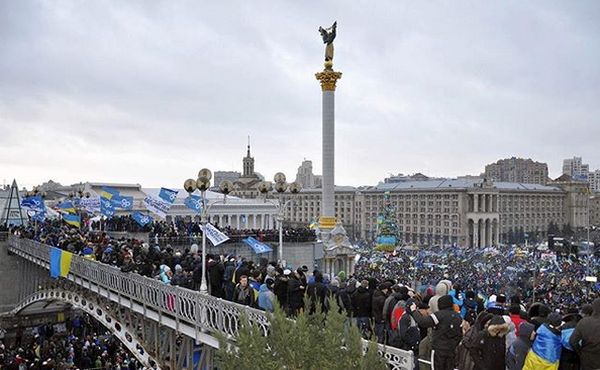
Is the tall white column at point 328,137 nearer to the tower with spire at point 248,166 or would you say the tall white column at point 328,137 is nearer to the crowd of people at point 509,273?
the crowd of people at point 509,273

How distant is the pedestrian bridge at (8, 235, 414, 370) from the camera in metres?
10.6

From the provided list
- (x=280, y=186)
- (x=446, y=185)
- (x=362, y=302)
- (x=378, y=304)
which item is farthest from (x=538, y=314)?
(x=446, y=185)

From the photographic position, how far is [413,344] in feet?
27.2

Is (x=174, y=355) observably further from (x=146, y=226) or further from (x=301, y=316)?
(x=146, y=226)

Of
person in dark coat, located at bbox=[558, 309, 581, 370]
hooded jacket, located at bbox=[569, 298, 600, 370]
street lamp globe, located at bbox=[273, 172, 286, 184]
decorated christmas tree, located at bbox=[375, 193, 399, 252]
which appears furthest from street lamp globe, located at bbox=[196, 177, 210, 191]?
decorated christmas tree, located at bbox=[375, 193, 399, 252]

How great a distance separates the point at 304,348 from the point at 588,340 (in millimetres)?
3134

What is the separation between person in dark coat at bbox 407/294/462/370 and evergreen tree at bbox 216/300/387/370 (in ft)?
2.77

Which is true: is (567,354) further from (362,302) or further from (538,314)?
(362,302)

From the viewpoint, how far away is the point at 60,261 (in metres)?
21.2

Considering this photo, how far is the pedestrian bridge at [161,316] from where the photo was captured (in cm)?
1057

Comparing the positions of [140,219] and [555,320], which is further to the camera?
[140,219]

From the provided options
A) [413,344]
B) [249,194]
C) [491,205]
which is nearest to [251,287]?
[413,344]

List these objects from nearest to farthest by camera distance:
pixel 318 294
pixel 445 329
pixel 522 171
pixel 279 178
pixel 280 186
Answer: pixel 445 329 < pixel 318 294 < pixel 280 186 < pixel 279 178 < pixel 522 171

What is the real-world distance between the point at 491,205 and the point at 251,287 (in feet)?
376
